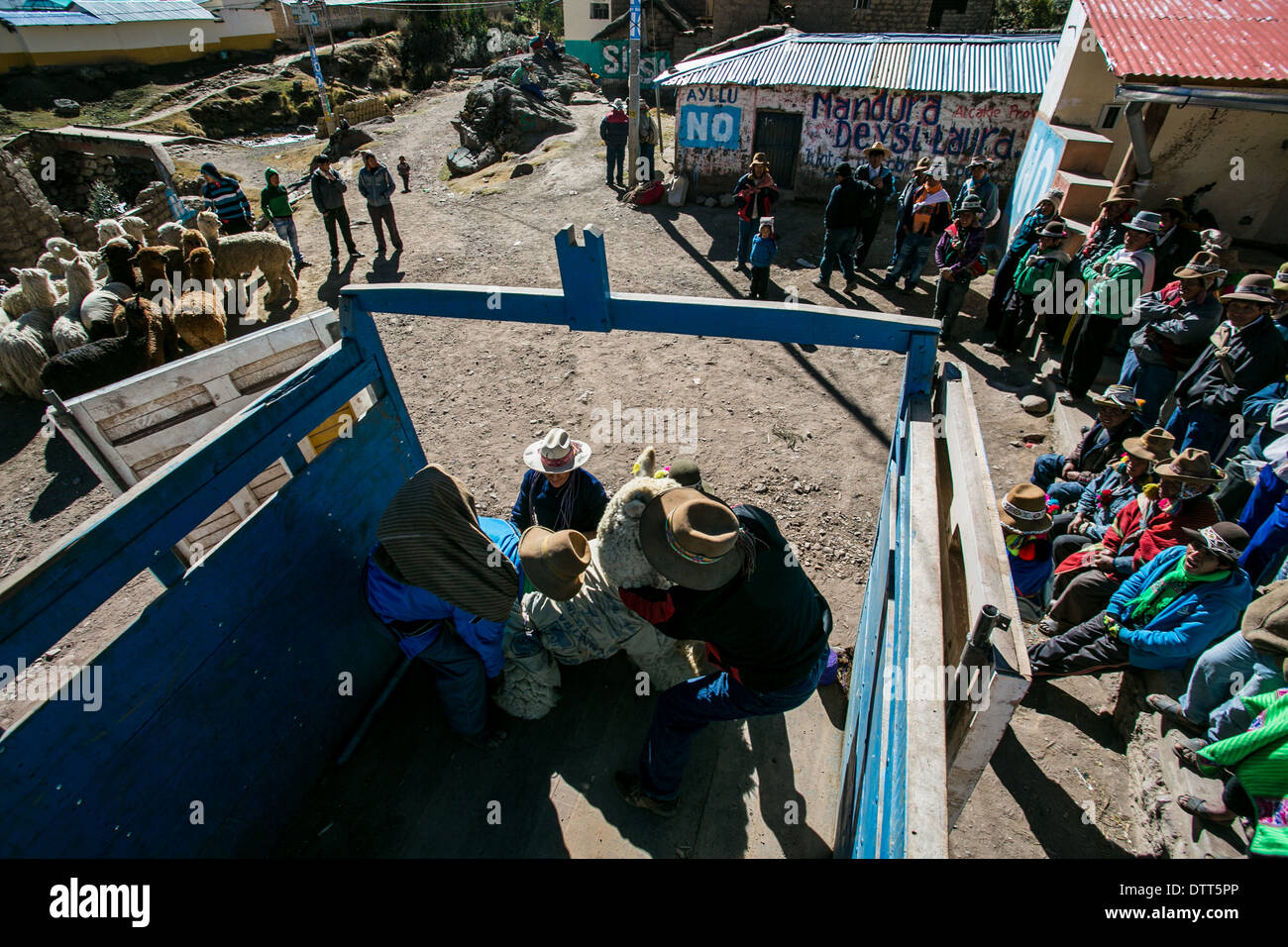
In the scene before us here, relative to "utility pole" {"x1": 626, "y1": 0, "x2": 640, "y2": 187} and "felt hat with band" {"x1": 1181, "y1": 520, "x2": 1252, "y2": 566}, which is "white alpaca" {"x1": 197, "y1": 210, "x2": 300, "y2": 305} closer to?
"utility pole" {"x1": 626, "y1": 0, "x2": 640, "y2": 187}

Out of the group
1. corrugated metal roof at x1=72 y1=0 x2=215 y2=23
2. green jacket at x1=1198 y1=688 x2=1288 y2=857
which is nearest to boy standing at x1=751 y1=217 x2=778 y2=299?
green jacket at x1=1198 y1=688 x2=1288 y2=857

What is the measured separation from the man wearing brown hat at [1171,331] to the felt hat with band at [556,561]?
4810mm

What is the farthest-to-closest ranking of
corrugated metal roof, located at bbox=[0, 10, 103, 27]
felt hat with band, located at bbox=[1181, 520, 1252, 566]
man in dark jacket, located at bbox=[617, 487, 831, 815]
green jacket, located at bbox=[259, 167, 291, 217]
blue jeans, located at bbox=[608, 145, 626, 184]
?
corrugated metal roof, located at bbox=[0, 10, 103, 27]
blue jeans, located at bbox=[608, 145, 626, 184]
green jacket, located at bbox=[259, 167, 291, 217]
felt hat with band, located at bbox=[1181, 520, 1252, 566]
man in dark jacket, located at bbox=[617, 487, 831, 815]

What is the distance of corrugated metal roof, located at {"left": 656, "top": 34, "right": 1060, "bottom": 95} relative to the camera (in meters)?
11.2

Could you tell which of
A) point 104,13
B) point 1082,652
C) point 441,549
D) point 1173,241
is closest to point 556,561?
point 441,549

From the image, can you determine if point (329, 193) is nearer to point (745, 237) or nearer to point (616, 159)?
point (616, 159)

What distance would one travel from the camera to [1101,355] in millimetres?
6242

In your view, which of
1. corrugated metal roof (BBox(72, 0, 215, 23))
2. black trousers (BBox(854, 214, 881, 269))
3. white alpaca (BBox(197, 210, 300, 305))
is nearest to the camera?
white alpaca (BBox(197, 210, 300, 305))

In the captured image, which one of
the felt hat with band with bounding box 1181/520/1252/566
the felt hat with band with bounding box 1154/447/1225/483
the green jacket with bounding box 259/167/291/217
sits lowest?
the felt hat with band with bounding box 1181/520/1252/566

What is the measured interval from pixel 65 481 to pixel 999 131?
1500 centimetres

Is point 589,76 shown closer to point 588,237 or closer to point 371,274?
point 371,274

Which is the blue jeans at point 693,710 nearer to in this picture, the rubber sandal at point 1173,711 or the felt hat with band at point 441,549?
the felt hat with band at point 441,549

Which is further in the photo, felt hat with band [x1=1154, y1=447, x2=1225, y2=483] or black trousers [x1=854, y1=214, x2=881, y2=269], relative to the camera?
black trousers [x1=854, y1=214, x2=881, y2=269]

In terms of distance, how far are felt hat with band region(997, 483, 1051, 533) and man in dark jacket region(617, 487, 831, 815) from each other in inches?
59.1
